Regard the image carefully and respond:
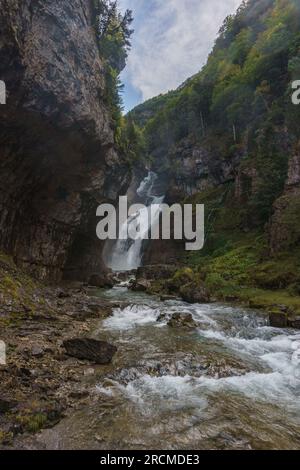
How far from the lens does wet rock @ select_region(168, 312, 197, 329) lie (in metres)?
14.0

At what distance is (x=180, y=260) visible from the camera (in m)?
36.9

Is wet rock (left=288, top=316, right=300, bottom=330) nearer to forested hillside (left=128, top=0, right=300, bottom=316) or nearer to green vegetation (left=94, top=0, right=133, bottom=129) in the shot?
forested hillside (left=128, top=0, right=300, bottom=316)

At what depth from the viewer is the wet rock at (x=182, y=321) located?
14.0 metres

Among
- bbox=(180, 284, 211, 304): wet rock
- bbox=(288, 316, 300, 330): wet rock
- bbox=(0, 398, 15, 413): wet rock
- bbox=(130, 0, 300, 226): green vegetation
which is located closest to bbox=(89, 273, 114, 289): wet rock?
bbox=(180, 284, 211, 304): wet rock

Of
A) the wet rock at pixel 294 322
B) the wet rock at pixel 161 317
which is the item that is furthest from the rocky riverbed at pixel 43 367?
the wet rock at pixel 294 322

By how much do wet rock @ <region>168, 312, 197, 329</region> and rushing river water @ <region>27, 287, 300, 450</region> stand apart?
383 millimetres

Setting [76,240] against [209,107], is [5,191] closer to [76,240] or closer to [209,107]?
[76,240]

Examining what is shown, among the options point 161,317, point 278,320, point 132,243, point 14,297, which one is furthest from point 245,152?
point 14,297

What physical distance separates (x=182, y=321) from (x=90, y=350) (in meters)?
5.95

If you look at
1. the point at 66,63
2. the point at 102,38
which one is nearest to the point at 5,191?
the point at 66,63

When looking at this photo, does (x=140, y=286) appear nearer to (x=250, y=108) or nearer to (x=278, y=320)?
(x=278, y=320)

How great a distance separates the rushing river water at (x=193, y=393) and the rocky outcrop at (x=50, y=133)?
11683 mm

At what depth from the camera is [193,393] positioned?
25.3 ft

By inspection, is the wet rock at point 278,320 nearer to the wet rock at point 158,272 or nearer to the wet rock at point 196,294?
the wet rock at point 196,294
